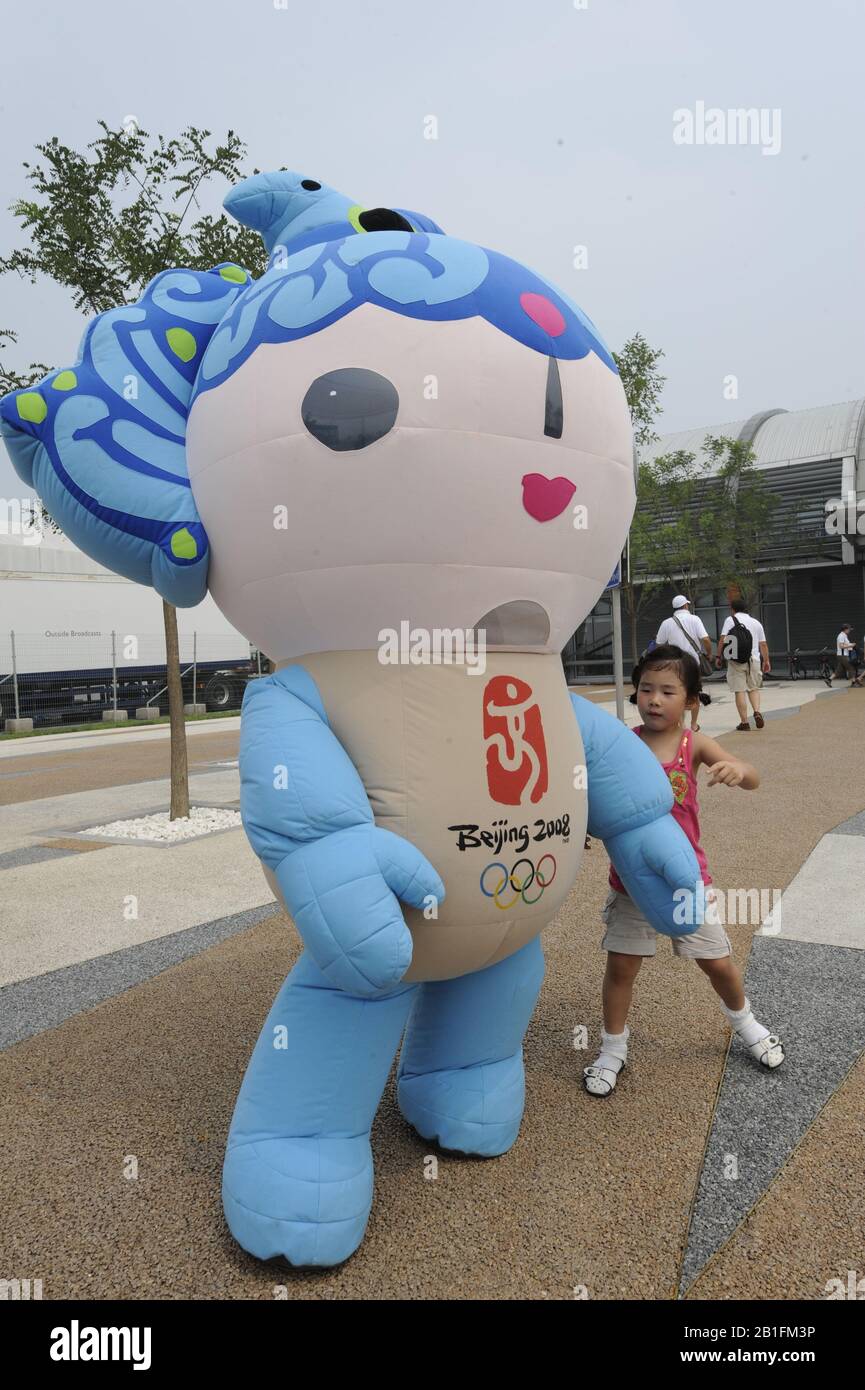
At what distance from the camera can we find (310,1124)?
2.32 metres

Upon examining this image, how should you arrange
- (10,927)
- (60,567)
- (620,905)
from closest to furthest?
(620,905) → (10,927) → (60,567)

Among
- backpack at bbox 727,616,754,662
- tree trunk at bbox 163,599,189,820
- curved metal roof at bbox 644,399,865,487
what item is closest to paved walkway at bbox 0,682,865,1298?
tree trunk at bbox 163,599,189,820

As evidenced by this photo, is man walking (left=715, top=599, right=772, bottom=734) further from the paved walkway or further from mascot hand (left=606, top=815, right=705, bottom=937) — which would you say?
mascot hand (left=606, top=815, right=705, bottom=937)

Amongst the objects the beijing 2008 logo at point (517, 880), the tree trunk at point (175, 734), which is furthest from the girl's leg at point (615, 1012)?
the tree trunk at point (175, 734)

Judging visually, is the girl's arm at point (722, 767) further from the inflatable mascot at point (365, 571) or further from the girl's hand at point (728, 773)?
the inflatable mascot at point (365, 571)

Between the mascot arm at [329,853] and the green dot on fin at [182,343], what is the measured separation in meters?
1.07

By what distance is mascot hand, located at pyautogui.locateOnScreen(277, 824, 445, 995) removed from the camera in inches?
80.4

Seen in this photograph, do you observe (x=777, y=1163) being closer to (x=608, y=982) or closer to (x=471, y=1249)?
(x=608, y=982)

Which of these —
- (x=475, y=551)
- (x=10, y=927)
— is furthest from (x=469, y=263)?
(x=10, y=927)

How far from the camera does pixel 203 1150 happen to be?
9.00 feet
